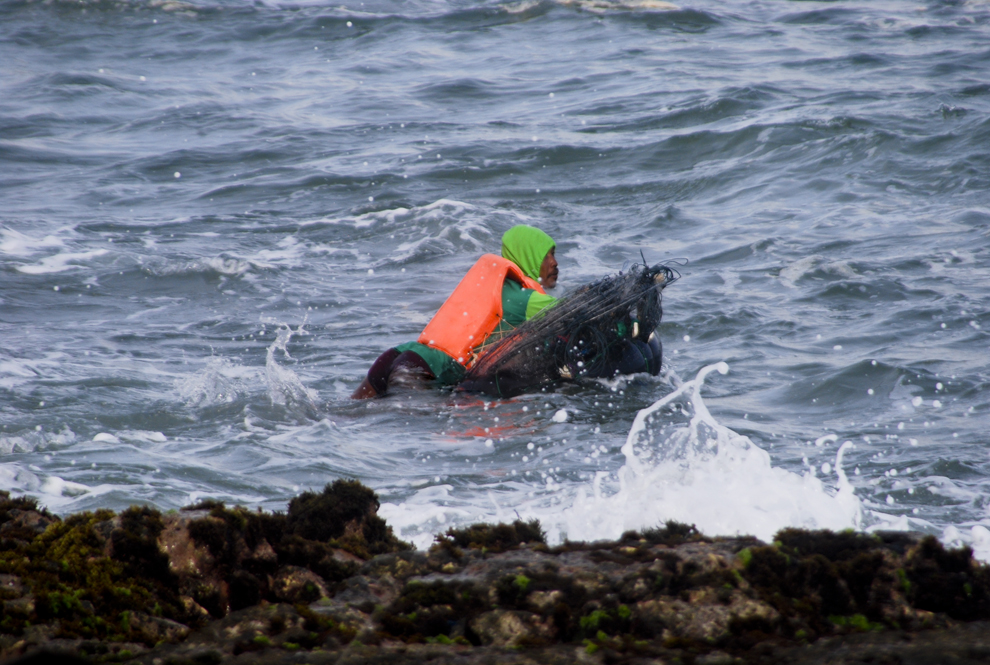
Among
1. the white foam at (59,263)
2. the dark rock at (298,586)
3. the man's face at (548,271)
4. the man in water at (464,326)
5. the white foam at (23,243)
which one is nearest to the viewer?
the dark rock at (298,586)

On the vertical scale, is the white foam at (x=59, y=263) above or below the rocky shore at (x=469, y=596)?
below

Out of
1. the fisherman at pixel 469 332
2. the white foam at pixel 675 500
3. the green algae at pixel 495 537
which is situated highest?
the green algae at pixel 495 537

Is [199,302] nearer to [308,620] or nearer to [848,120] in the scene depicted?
[308,620]

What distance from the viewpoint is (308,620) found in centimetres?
269

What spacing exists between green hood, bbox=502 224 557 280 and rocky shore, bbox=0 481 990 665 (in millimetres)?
4964

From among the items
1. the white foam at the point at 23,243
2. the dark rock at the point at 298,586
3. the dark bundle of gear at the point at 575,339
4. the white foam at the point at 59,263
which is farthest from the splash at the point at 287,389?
the white foam at the point at 23,243

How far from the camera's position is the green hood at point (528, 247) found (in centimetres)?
809

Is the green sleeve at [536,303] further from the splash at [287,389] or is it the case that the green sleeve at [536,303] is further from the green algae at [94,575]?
the green algae at [94,575]

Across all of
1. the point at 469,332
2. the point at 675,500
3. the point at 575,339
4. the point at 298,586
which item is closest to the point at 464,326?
the point at 469,332

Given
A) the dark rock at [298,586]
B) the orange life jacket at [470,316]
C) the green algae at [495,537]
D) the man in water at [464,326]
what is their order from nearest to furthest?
the dark rock at [298,586] < the green algae at [495,537] < the man in water at [464,326] < the orange life jacket at [470,316]

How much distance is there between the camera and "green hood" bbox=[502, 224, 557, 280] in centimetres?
809

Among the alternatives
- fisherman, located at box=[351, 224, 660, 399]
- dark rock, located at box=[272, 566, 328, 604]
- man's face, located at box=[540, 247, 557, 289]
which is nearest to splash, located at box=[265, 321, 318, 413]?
fisherman, located at box=[351, 224, 660, 399]

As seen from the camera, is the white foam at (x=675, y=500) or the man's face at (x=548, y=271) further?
the man's face at (x=548, y=271)

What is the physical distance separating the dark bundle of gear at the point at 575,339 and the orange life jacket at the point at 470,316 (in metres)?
0.13
